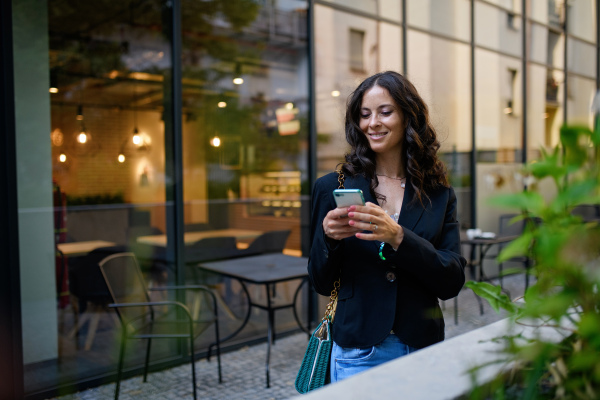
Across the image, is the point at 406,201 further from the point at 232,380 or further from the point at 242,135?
the point at 242,135

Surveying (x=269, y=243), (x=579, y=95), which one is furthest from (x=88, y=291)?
(x=579, y=95)

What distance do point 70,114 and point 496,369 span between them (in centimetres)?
394

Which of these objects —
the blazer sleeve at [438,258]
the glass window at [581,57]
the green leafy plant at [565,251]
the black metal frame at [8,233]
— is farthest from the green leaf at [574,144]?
the glass window at [581,57]

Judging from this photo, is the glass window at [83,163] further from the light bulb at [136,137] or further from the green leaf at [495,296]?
the green leaf at [495,296]

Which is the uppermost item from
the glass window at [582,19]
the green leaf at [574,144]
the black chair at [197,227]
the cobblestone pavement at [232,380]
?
the glass window at [582,19]

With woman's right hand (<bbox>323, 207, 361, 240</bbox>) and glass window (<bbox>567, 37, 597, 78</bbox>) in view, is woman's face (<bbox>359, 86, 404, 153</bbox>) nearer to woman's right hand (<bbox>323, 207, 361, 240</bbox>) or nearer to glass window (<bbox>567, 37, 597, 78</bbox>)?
woman's right hand (<bbox>323, 207, 361, 240</bbox>)

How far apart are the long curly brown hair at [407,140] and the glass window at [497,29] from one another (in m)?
6.51

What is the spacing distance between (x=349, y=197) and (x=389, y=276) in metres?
0.39

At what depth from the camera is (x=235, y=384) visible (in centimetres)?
405

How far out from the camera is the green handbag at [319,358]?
72.6 inches

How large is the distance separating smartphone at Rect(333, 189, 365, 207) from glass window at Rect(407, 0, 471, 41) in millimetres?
5864

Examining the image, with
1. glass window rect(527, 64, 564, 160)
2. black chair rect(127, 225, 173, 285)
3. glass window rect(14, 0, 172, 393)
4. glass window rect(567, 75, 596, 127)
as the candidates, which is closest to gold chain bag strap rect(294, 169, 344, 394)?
glass window rect(14, 0, 172, 393)

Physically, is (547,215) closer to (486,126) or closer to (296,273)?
(296,273)

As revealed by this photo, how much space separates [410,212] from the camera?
1849 millimetres
